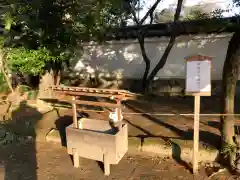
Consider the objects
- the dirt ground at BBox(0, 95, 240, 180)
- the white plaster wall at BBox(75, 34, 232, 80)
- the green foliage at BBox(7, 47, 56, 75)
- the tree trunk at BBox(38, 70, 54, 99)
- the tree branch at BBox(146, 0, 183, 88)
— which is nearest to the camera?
A: the dirt ground at BBox(0, 95, 240, 180)

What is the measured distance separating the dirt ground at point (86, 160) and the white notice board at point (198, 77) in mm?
1435

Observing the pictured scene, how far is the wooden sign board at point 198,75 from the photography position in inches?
160

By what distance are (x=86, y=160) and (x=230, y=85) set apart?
3154 millimetres

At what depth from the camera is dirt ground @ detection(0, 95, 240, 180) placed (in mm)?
4512

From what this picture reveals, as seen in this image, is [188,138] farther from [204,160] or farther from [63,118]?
[63,118]

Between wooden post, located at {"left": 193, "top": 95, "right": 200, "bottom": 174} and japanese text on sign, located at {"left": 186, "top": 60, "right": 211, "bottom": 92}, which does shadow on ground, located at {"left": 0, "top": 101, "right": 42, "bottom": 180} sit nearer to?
wooden post, located at {"left": 193, "top": 95, "right": 200, "bottom": 174}

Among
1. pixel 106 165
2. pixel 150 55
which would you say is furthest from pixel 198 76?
pixel 150 55

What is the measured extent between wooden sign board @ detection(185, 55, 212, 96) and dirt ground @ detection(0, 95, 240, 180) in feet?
4.68

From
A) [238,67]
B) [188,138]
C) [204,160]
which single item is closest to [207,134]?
[188,138]

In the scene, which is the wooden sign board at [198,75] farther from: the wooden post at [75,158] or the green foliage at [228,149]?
the wooden post at [75,158]

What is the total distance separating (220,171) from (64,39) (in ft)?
15.5

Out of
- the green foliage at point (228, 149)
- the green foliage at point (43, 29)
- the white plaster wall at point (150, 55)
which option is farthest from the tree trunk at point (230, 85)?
the white plaster wall at point (150, 55)

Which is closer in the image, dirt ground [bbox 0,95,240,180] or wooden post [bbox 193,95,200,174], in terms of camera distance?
wooden post [bbox 193,95,200,174]

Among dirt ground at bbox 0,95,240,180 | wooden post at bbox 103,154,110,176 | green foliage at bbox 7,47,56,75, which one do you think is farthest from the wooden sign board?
green foliage at bbox 7,47,56,75
